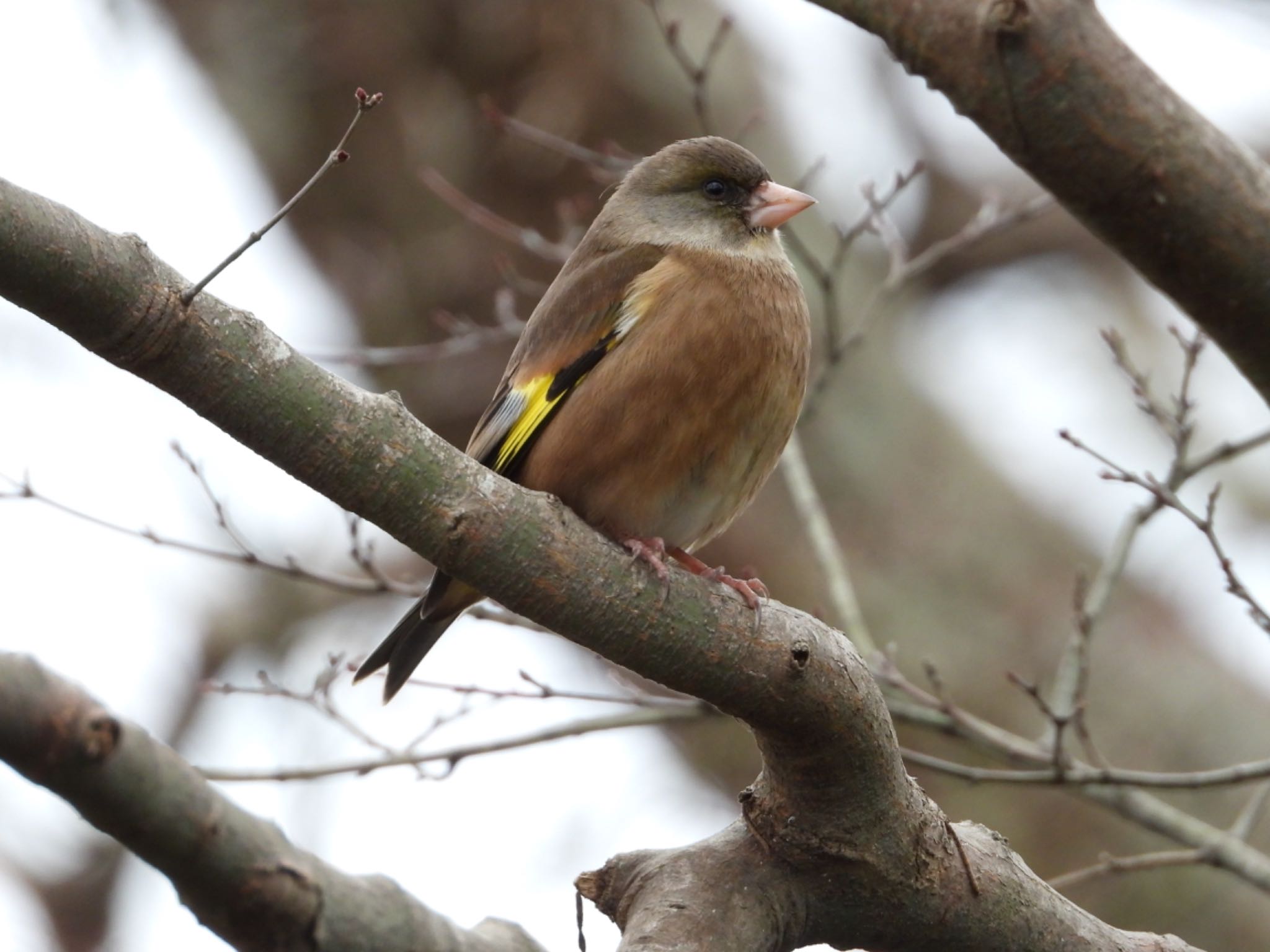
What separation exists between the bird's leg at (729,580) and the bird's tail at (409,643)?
2.05ft

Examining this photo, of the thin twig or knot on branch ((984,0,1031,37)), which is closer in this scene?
knot on branch ((984,0,1031,37))

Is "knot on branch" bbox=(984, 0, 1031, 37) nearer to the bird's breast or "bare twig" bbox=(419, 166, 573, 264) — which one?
the bird's breast

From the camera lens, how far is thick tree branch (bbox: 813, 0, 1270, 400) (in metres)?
3.40

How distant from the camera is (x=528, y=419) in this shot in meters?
4.38

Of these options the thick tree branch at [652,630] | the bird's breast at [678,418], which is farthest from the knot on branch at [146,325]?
the bird's breast at [678,418]

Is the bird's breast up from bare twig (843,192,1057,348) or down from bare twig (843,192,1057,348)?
down

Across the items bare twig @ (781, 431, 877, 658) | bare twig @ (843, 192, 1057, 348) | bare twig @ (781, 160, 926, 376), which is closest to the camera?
bare twig @ (781, 431, 877, 658)

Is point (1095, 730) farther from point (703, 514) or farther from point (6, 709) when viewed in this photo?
point (6, 709)

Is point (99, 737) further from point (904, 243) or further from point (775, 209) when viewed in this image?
point (904, 243)

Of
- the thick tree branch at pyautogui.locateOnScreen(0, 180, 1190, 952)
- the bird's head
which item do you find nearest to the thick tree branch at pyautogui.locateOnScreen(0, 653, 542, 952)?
the thick tree branch at pyautogui.locateOnScreen(0, 180, 1190, 952)

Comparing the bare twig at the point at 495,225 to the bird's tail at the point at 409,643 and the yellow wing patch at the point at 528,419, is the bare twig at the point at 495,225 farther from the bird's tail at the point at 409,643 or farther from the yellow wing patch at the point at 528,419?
the bird's tail at the point at 409,643

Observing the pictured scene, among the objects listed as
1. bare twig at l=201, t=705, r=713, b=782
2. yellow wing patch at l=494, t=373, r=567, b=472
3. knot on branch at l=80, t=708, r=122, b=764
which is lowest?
bare twig at l=201, t=705, r=713, b=782

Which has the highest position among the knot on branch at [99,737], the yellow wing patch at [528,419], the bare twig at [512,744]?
the knot on branch at [99,737]

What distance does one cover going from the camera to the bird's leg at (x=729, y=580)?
10.8ft
